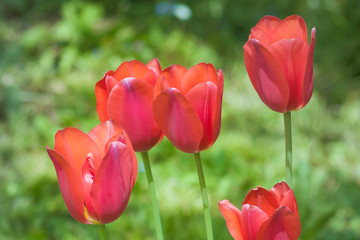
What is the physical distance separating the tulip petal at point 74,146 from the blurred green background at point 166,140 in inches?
41.5

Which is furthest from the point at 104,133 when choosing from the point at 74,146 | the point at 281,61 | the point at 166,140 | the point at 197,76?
the point at 166,140

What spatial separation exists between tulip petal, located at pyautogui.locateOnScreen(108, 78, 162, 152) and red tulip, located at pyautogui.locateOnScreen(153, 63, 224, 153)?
A: 0.09ft

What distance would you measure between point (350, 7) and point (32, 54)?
1979 millimetres

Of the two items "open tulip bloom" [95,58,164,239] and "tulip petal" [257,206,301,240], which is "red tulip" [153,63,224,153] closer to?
"open tulip bloom" [95,58,164,239]

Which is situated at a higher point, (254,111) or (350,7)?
(350,7)

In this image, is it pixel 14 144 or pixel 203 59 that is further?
pixel 203 59

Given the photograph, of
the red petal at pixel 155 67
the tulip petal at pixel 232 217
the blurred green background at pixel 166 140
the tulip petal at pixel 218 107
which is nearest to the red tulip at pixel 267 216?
the tulip petal at pixel 232 217

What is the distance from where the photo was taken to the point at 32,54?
10.7 feet

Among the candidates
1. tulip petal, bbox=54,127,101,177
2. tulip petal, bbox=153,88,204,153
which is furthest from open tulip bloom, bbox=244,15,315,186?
tulip petal, bbox=54,127,101,177

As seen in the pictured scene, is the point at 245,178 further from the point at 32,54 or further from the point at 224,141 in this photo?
the point at 32,54

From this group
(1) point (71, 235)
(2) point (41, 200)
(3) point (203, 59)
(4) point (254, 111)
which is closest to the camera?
(1) point (71, 235)

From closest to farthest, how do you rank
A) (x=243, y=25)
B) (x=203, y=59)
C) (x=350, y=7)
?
1. (x=203, y=59)
2. (x=350, y=7)
3. (x=243, y=25)

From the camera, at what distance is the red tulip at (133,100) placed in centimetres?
69

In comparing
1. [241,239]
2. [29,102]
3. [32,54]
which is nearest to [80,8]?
[32,54]
